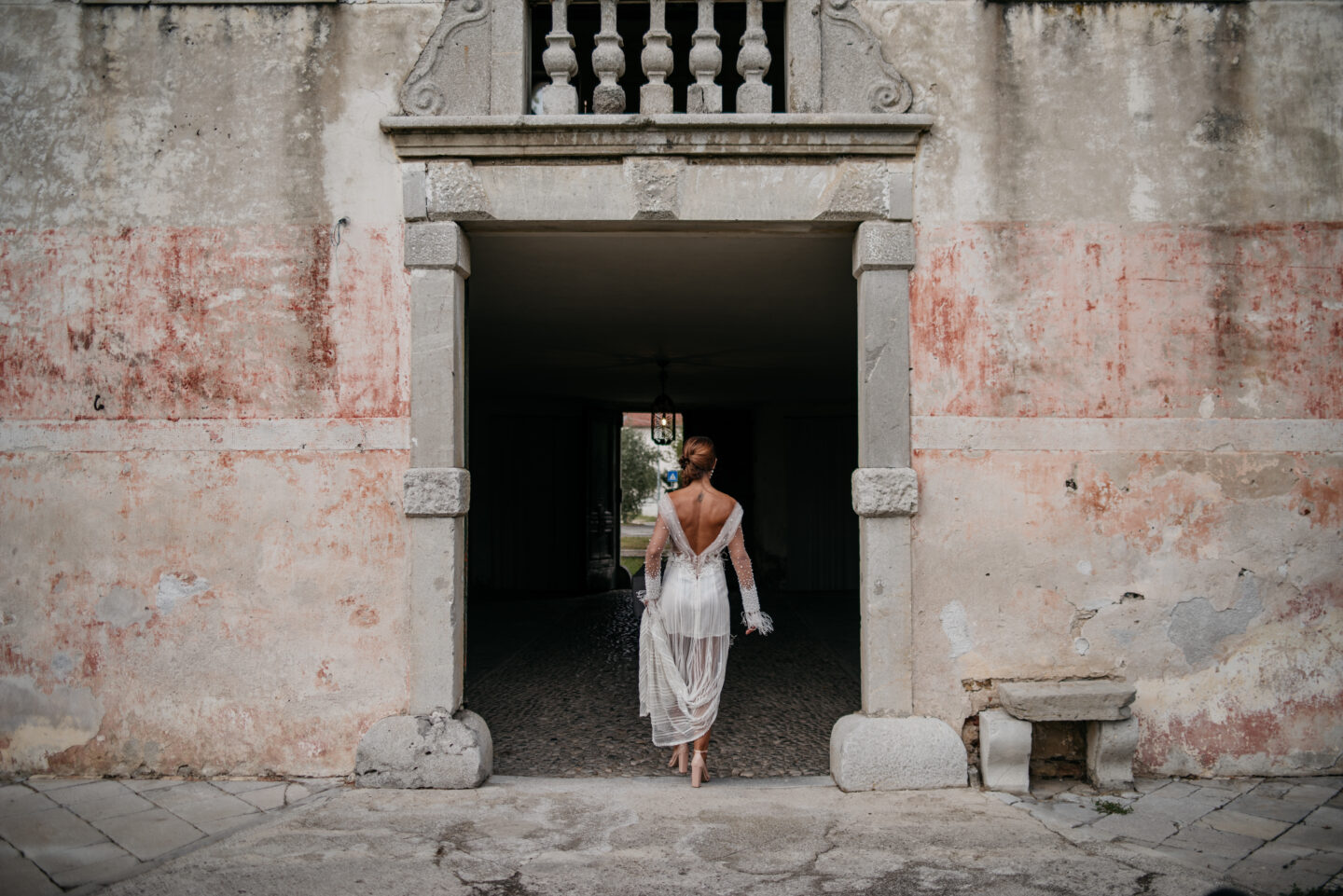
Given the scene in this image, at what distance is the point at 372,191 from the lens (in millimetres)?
4074

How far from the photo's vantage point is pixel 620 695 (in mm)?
5707

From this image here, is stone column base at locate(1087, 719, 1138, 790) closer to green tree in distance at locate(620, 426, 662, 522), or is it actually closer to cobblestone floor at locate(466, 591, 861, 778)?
cobblestone floor at locate(466, 591, 861, 778)

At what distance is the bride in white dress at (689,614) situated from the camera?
13.6ft

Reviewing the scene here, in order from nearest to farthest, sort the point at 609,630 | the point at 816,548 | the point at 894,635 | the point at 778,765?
the point at 894,635 < the point at 778,765 < the point at 609,630 < the point at 816,548

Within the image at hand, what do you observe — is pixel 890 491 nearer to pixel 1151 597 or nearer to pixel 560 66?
pixel 1151 597

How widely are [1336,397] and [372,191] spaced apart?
472cm

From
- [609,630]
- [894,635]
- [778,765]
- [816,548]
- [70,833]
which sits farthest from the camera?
[816,548]

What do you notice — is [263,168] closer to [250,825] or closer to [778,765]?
[250,825]

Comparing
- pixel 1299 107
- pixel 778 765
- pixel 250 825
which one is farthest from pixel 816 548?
pixel 250 825

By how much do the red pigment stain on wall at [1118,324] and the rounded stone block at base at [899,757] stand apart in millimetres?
1531

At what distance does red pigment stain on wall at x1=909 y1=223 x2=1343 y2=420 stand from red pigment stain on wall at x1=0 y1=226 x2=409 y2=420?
263cm

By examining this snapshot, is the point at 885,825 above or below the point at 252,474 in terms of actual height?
below

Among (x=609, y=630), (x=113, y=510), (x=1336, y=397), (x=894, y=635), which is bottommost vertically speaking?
(x=609, y=630)

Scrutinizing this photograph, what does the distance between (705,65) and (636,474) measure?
20473mm
